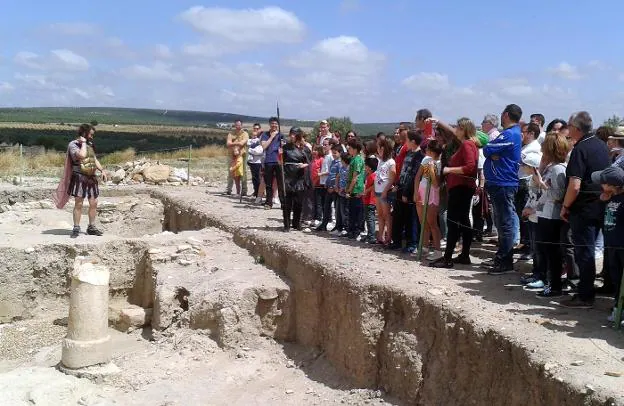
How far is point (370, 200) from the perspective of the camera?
30.2 feet

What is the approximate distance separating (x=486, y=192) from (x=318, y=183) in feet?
12.3

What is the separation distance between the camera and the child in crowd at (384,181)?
8.62 metres

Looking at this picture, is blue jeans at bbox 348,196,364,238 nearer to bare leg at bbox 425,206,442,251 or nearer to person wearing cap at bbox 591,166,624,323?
bare leg at bbox 425,206,442,251

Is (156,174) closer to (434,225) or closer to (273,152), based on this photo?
(273,152)

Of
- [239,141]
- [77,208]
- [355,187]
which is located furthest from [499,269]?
[239,141]

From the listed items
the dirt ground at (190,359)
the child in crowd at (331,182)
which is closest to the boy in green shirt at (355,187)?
the child in crowd at (331,182)

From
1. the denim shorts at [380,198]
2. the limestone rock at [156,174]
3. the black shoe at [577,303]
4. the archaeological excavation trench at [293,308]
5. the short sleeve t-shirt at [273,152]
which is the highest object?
the short sleeve t-shirt at [273,152]

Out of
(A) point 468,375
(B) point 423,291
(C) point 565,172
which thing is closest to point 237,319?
(B) point 423,291

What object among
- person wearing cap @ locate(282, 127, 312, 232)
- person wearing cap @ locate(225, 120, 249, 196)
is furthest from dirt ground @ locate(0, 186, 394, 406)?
person wearing cap @ locate(225, 120, 249, 196)

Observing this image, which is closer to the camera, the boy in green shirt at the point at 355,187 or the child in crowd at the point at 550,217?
the child in crowd at the point at 550,217

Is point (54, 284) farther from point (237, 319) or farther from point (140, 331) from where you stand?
point (237, 319)

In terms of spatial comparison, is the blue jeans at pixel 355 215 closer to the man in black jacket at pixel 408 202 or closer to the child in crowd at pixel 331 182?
the child in crowd at pixel 331 182

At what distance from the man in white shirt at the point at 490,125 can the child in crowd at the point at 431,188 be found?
1075mm

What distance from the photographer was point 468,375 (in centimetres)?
533
